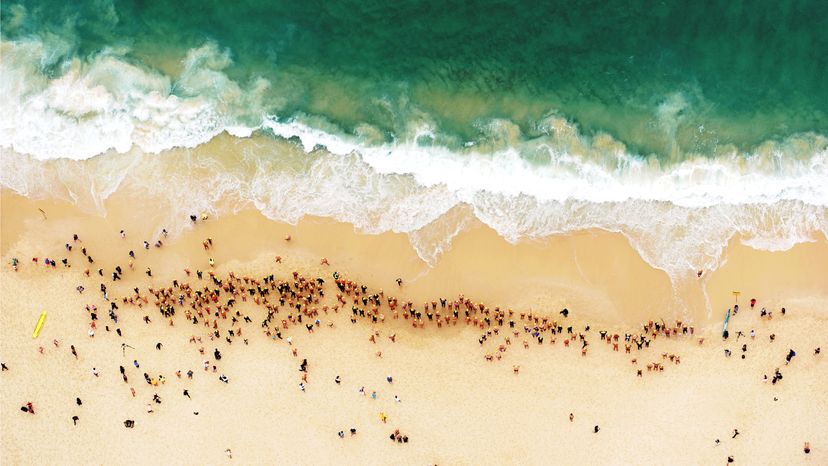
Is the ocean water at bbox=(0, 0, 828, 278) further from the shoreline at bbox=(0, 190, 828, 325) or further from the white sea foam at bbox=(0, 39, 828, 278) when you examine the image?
the shoreline at bbox=(0, 190, 828, 325)

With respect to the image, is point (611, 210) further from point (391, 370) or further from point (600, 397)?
point (391, 370)

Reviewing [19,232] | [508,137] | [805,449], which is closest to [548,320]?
[508,137]

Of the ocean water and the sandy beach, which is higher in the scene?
the ocean water

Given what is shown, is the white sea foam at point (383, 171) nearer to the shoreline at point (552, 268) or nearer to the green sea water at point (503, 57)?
the shoreline at point (552, 268)

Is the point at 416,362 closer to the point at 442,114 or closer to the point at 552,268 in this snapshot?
the point at 552,268

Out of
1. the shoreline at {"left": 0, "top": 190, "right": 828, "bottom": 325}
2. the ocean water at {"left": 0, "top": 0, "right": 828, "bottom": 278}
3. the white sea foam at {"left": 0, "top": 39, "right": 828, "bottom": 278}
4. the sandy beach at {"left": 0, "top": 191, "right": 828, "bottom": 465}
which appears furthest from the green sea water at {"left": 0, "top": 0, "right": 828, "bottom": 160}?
the sandy beach at {"left": 0, "top": 191, "right": 828, "bottom": 465}

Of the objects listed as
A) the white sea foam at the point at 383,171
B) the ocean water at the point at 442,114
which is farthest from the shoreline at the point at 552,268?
the ocean water at the point at 442,114
